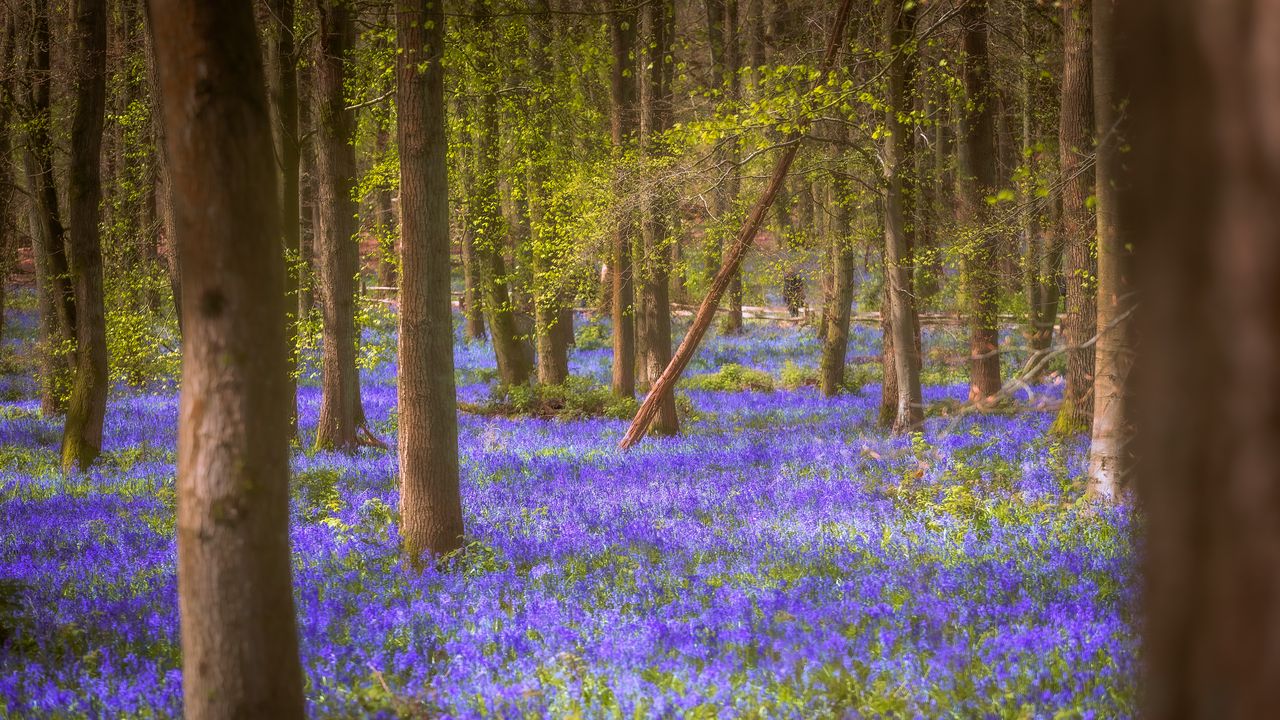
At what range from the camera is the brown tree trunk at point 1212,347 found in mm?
1132

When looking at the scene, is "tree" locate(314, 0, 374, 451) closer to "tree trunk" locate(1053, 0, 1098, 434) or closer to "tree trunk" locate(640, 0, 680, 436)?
"tree trunk" locate(640, 0, 680, 436)

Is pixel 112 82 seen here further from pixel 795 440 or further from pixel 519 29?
pixel 795 440

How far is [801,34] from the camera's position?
18.9 metres

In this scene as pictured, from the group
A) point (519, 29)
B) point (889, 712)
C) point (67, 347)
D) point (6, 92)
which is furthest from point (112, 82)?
point (889, 712)

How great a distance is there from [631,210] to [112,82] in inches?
418

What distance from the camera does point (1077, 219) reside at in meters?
11.6

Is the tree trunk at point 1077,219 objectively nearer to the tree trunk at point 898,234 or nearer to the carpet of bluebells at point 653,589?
the carpet of bluebells at point 653,589

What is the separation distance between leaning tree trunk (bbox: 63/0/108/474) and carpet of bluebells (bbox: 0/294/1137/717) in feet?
2.44

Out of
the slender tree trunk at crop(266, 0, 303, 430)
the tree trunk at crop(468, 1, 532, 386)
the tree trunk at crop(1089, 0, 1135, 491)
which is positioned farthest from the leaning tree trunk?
the tree trunk at crop(1089, 0, 1135, 491)

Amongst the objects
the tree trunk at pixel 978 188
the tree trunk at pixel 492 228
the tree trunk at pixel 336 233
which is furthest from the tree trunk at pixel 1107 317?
the tree trunk at pixel 336 233

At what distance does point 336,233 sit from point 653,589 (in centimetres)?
903

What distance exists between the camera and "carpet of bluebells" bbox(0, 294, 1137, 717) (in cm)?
474

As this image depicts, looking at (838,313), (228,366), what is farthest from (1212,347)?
(838,313)

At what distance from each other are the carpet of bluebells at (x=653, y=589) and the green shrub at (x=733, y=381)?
11275 millimetres
